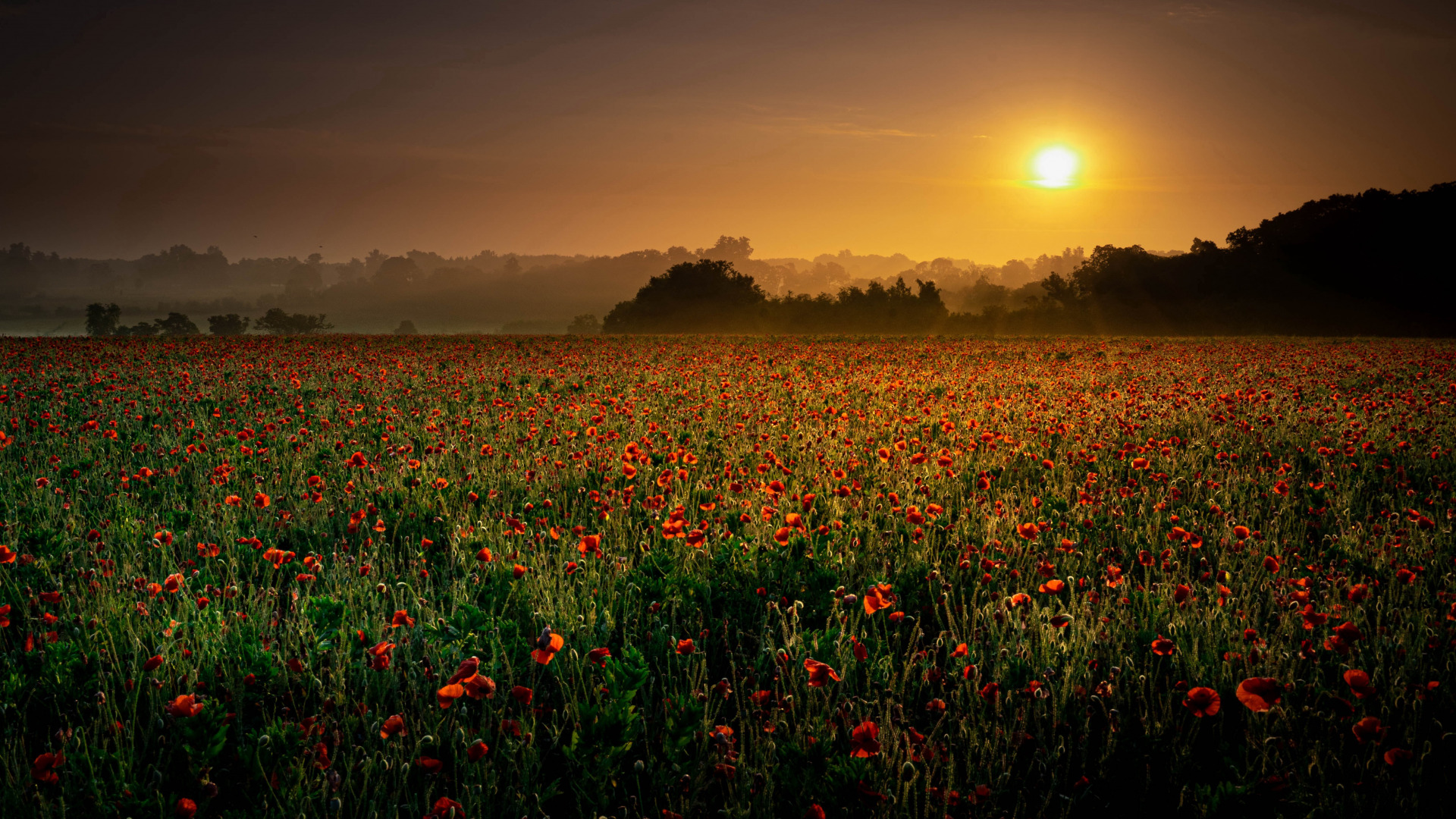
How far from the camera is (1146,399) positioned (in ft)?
33.9

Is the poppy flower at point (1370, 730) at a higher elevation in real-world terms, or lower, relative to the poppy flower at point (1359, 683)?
lower

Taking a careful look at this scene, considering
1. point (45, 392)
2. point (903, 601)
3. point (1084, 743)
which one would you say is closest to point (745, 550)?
point (903, 601)

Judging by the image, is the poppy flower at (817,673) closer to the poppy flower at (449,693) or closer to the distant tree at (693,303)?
the poppy flower at (449,693)

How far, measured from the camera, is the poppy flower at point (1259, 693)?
194 centimetres

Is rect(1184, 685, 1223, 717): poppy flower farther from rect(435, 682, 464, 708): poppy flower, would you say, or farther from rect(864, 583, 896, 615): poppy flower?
rect(435, 682, 464, 708): poppy flower

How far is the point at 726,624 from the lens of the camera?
3.25m

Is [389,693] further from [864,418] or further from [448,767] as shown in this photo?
[864,418]

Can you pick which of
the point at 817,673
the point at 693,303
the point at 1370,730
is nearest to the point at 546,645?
the point at 817,673

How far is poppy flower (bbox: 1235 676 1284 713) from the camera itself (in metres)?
1.94

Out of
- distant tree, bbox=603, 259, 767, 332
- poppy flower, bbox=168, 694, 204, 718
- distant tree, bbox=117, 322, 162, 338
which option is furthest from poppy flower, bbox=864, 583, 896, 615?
distant tree, bbox=603, 259, 767, 332

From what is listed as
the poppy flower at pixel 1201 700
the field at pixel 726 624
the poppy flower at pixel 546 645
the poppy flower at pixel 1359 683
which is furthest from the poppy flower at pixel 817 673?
the poppy flower at pixel 1359 683

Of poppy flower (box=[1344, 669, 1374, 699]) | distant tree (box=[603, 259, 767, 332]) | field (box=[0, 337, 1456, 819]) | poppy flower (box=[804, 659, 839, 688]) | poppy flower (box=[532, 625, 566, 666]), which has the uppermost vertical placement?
distant tree (box=[603, 259, 767, 332])

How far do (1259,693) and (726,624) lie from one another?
6.51 feet

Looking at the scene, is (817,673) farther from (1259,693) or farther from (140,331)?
(140,331)
